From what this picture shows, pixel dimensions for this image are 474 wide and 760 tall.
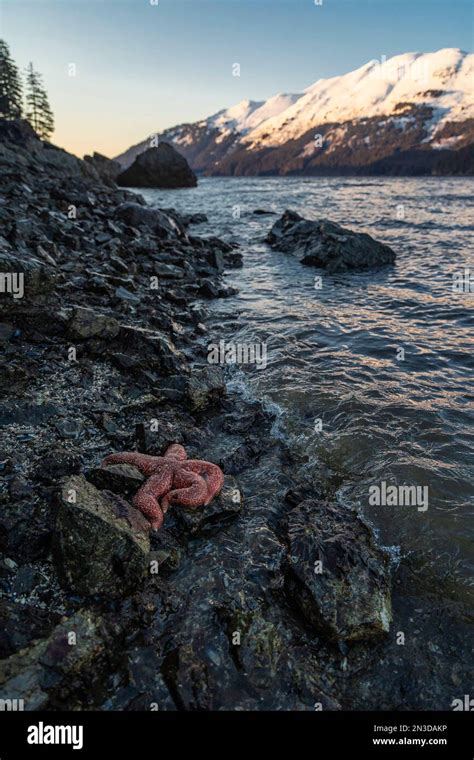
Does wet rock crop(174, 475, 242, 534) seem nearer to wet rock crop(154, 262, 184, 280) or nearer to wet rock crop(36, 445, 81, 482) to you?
wet rock crop(36, 445, 81, 482)

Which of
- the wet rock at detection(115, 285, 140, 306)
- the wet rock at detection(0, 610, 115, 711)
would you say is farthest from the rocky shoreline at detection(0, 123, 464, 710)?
the wet rock at detection(115, 285, 140, 306)

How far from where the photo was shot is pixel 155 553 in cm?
537

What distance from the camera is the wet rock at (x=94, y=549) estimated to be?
4758 millimetres

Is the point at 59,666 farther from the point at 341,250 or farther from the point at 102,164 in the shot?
the point at 102,164

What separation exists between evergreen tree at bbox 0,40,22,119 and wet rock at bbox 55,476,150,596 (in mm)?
91833

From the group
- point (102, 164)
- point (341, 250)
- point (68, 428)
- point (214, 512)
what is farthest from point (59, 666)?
point (102, 164)

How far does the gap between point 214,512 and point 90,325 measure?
5890 millimetres

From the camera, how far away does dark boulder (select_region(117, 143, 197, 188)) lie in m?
91.1

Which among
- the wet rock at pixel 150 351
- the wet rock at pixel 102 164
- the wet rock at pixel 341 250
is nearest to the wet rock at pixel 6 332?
the wet rock at pixel 150 351

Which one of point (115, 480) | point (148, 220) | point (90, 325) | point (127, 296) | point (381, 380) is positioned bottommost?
point (115, 480)

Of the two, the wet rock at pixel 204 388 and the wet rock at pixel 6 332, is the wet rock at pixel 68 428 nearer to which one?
the wet rock at pixel 204 388

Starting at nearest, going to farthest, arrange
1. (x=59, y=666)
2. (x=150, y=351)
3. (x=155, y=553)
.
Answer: (x=59, y=666), (x=155, y=553), (x=150, y=351)

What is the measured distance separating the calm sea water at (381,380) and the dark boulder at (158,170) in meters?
82.3

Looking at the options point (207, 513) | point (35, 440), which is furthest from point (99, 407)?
point (207, 513)
